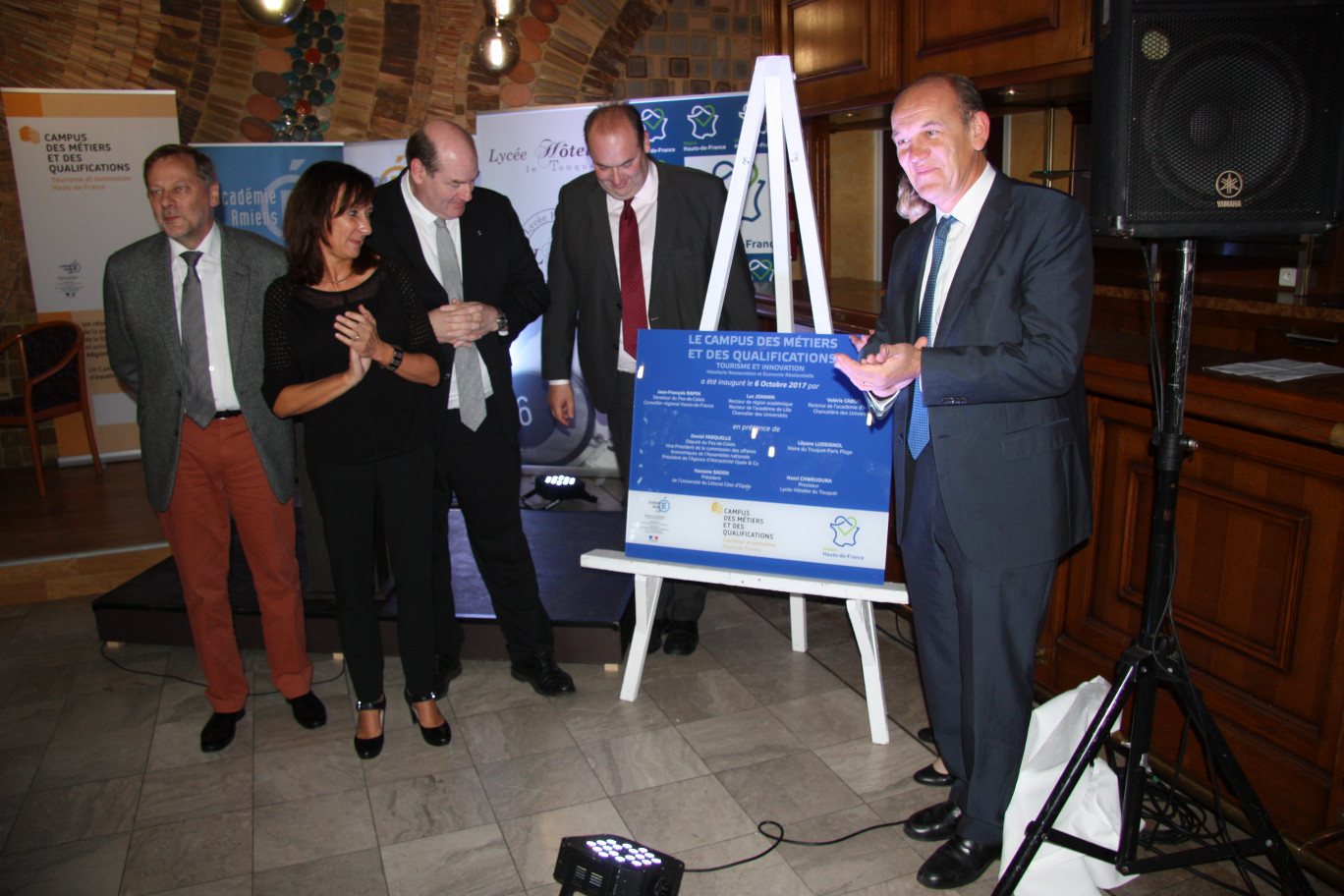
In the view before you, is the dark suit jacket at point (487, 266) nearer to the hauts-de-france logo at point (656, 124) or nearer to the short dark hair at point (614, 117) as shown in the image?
the short dark hair at point (614, 117)

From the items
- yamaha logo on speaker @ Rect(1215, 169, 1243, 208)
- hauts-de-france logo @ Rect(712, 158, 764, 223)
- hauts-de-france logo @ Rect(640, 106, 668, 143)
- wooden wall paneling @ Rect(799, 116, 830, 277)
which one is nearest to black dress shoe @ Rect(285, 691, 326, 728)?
wooden wall paneling @ Rect(799, 116, 830, 277)

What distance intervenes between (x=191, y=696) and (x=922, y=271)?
2748mm

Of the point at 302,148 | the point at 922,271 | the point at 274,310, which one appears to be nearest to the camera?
the point at 922,271

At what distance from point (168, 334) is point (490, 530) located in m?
1.06

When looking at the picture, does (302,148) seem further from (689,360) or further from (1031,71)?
(1031,71)

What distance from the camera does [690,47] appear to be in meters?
6.31

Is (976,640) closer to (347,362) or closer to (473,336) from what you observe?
(473,336)

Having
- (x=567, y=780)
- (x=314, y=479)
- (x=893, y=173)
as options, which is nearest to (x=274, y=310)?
(x=314, y=479)

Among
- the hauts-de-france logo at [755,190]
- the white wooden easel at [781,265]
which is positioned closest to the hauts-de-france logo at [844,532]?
the white wooden easel at [781,265]

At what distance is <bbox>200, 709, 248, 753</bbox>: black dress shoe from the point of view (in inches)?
110

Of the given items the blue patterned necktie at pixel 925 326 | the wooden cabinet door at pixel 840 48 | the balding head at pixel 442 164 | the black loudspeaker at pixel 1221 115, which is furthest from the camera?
the wooden cabinet door at pixel 840 48

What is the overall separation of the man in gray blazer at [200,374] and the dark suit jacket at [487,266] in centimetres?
36

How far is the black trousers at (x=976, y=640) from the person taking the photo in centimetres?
200

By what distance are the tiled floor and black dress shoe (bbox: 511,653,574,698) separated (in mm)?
45
